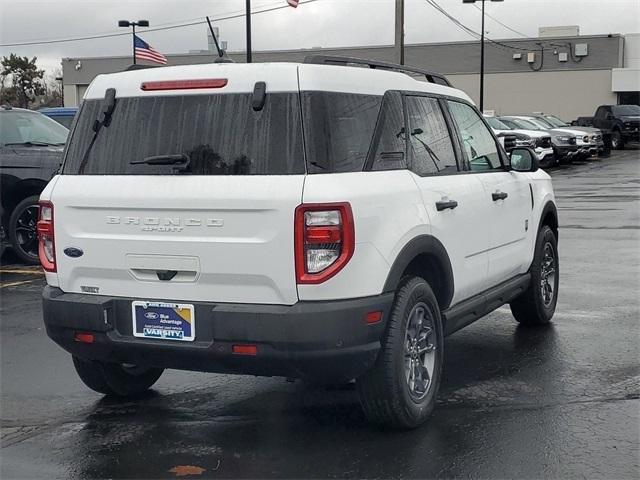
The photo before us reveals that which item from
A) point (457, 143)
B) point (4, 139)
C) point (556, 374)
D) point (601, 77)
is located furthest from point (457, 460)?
point (601, 77)

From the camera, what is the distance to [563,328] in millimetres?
7027

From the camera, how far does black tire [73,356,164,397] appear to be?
5230 mm

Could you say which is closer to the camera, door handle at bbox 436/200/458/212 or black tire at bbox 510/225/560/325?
door handle at bbox 436/200/458/212

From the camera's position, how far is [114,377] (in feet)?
17.4

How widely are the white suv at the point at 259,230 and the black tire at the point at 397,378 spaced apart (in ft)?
0.04

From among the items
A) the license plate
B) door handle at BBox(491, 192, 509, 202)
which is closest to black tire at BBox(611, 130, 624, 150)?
door handle at BBox(491, 192, 509, 202)

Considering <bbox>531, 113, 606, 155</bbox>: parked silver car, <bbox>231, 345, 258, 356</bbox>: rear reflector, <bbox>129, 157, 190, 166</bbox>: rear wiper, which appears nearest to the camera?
<bbox>231, 345, 258, 356</bbox>: rear reflector

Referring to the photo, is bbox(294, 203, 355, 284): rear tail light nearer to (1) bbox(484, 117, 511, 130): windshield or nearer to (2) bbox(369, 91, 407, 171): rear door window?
(2) bbox(369, 91, 407, 171): rear door window

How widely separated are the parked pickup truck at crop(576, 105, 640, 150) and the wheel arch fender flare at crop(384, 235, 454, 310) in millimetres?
35553

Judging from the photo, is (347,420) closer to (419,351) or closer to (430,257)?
(419,351)

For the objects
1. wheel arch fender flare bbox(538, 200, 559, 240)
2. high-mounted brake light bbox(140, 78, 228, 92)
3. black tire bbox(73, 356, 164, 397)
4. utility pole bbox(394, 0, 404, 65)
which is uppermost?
utility pole bbox(394, 0, 404, 65)

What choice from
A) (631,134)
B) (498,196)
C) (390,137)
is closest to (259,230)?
(390,137)

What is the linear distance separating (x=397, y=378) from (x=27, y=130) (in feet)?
25.8

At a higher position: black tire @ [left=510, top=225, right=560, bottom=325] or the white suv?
the white suv
